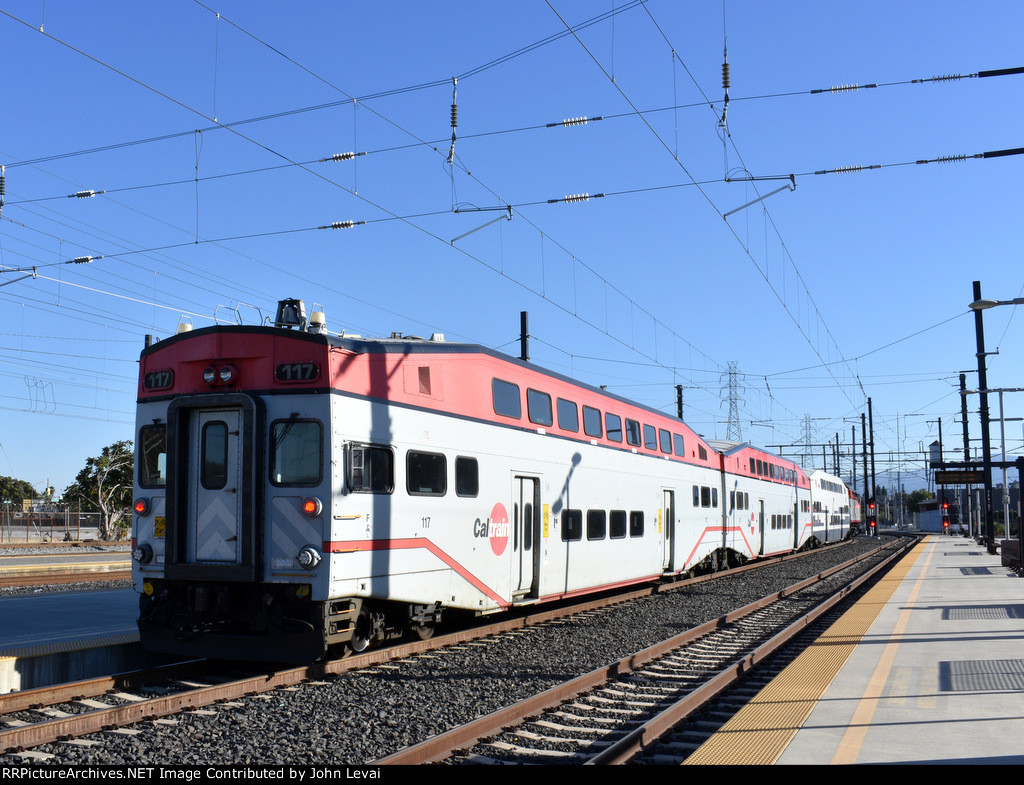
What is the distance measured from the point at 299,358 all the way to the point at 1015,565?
20643 mm

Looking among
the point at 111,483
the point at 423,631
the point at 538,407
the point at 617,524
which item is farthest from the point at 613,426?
the point at 111,483

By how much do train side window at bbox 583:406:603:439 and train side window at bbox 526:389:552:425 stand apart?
62.8 inches

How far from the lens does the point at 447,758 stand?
6.79 m

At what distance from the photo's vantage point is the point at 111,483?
5353cm

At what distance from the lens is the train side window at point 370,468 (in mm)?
10133

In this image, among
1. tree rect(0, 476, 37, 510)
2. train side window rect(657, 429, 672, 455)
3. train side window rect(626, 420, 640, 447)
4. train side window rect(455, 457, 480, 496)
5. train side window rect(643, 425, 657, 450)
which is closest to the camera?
train side window rect(455, 457, 480, 496)

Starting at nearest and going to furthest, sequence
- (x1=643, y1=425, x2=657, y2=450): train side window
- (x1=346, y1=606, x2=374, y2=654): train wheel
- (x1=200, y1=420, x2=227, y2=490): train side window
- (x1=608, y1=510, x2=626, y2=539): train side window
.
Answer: (x1=200, y1=420, x2=227, y2=490): train side window
(x1=346, y1=606, x2=374, y2=654): train wheel
(x1=608, y1=510, x2=626, y2=539): train side window
(x1=643, y1=425, x2=657, y2=450): train side window

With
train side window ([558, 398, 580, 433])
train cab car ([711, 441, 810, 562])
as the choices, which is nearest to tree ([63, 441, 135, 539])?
train cab car ([711, 441, 810, 562])

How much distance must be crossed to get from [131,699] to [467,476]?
16.6 ft

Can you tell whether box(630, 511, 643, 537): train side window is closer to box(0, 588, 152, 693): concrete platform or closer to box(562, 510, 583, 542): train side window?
box(562, 510, 583, 542): train side window

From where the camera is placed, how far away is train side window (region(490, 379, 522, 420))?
523 inches

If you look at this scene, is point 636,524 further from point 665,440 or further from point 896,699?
point 896,699

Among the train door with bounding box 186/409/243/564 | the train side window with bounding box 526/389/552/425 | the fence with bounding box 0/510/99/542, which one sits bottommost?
the fence with bounding box 0/510/99/542

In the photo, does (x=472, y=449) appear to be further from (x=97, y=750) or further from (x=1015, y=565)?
(x=1015, y=565)
